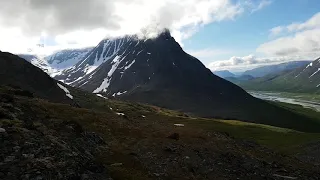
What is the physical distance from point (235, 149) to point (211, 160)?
8923 mm

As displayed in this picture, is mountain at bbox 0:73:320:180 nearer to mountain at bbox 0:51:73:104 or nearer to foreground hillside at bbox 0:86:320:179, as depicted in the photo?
foreground hillside at bbox 0:86:320:179

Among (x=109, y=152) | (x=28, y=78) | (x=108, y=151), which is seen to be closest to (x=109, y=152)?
(x=109, y=152)

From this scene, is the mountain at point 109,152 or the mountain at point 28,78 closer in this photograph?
the mountain at point 109,152

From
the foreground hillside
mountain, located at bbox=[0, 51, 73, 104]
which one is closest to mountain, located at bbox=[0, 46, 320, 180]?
the foreground hillside

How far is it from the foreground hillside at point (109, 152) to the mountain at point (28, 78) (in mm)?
101549

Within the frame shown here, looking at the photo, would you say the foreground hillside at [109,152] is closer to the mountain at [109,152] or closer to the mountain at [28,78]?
the mountain at [109,152]

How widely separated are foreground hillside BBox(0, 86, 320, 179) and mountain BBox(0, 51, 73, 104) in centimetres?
10155

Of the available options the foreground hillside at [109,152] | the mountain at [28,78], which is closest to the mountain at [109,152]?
the foreground hillside at [109,152]

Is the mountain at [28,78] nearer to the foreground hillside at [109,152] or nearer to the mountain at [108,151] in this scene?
the mountain at [108,151]

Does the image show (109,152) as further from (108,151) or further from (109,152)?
(108,151)

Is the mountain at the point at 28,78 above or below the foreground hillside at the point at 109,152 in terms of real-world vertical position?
above

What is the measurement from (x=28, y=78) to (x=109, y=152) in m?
144

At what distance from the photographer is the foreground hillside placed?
25.8m

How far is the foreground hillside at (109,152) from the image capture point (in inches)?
1017
